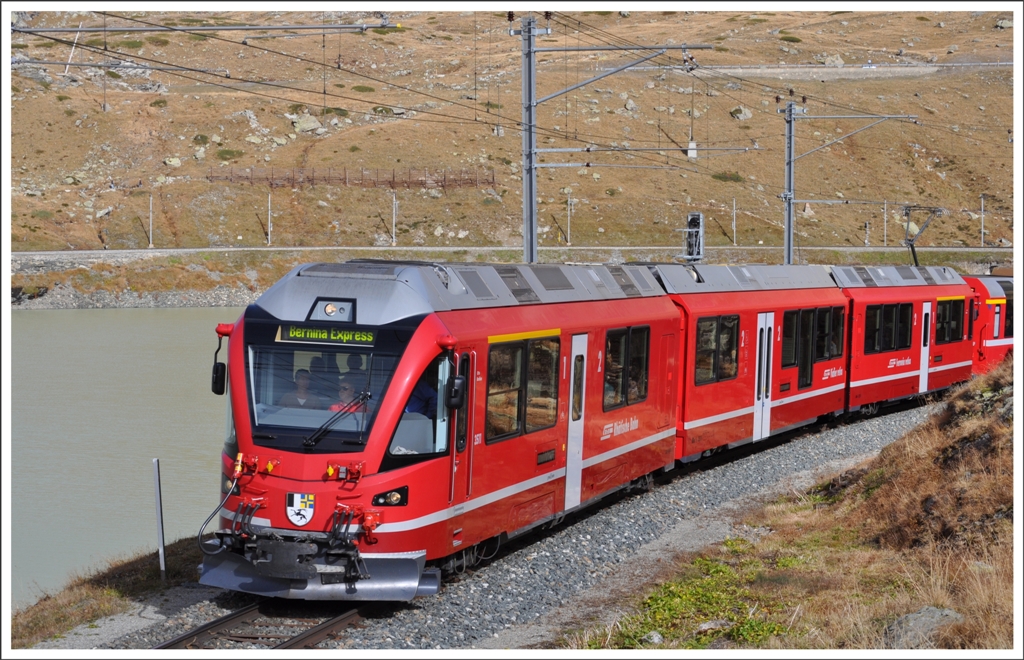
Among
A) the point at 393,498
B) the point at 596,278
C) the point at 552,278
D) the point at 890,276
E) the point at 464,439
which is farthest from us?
the point at 890,276

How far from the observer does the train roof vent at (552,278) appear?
45.0 ft

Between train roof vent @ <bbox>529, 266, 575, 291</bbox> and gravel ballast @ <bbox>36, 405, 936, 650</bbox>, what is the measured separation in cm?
305

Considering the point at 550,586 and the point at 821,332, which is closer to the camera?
the point at 550,586

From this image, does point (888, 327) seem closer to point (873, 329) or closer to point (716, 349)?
point (873, 329)

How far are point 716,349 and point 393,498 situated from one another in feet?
31.0

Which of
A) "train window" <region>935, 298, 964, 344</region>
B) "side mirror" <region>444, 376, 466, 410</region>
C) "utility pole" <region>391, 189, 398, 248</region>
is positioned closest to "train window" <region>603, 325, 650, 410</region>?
"side mirror" <region>444, 376, 466, 410</region>

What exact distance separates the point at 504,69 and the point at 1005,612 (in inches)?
4789

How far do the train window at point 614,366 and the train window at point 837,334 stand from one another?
29.5 feet

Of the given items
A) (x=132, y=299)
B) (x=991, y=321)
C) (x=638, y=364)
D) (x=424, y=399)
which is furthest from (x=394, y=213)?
(x=424, y=399)

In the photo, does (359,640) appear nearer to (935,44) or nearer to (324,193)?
(324,193)

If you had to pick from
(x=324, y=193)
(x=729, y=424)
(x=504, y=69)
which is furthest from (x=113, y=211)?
(x=729, y=424)

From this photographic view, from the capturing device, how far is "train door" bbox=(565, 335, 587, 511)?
44.7 feet

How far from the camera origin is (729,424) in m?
19.4

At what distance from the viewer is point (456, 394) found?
10.6 m
